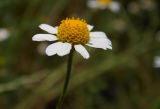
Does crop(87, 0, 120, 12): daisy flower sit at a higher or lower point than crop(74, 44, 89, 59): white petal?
lower

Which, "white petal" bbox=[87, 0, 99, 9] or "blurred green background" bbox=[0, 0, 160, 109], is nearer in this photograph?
"blurred green background" bbox=[0, 0, 160, 109]

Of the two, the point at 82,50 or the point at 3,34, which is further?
the point at 3,34

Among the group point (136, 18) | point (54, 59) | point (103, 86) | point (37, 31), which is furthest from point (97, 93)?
point (136, 18)

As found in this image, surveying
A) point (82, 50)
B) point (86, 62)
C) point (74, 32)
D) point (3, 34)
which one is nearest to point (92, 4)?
point (86, 62)

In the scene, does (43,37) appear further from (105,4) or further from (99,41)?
(105,4)

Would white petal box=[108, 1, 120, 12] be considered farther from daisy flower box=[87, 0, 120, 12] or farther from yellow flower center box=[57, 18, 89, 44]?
yellow flower center box=[57, 18, 89, 44]

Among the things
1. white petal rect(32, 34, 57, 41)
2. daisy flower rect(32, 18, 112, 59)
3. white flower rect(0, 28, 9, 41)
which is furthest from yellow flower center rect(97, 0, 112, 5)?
white petal rect(32, 34, 57, 41)

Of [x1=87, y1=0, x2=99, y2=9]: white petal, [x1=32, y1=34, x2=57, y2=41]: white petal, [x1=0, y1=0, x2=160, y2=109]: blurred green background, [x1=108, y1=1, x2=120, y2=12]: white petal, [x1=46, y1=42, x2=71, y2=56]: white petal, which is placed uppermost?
[x1=32, y1=34, x2=57, y2=41]: white petal
